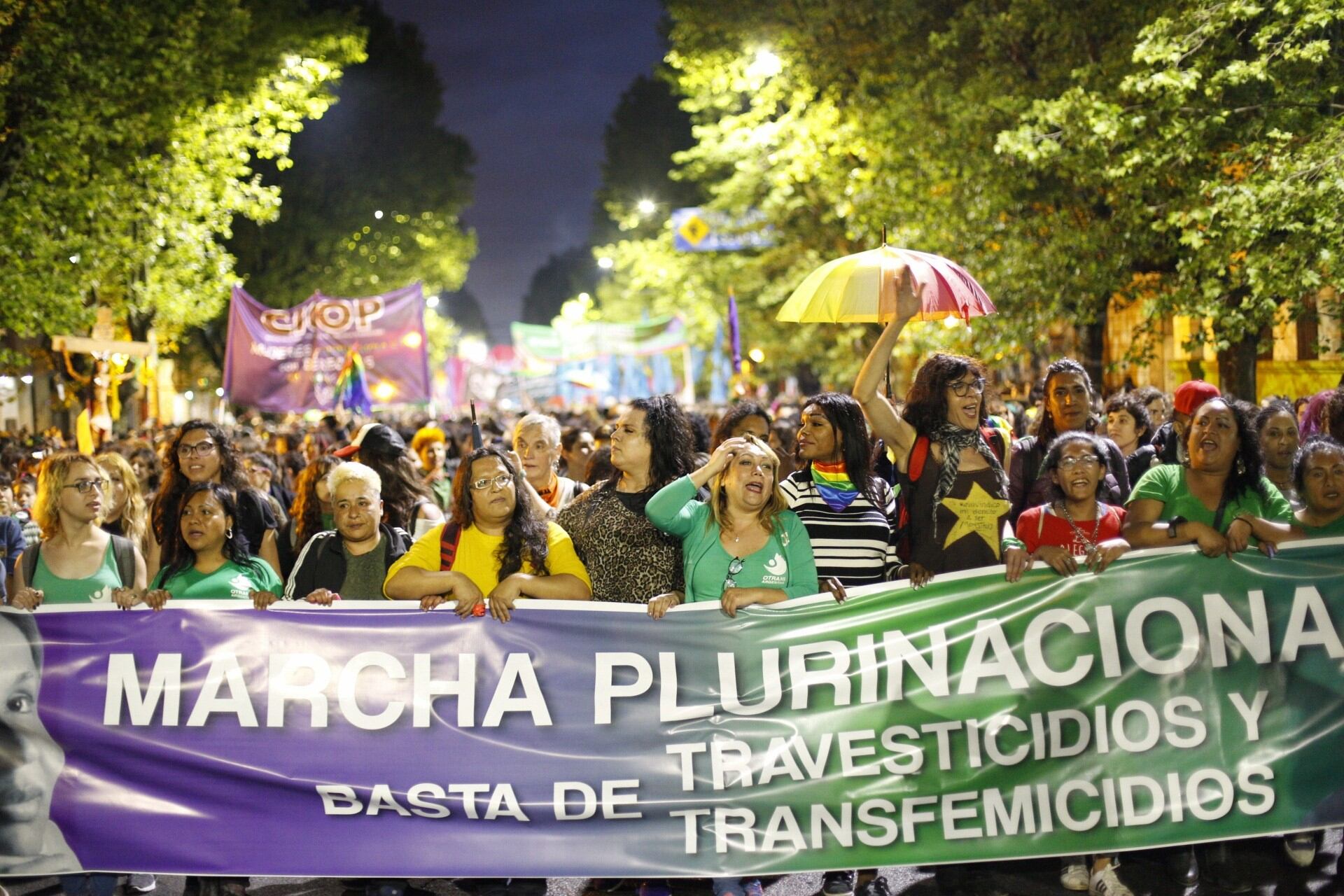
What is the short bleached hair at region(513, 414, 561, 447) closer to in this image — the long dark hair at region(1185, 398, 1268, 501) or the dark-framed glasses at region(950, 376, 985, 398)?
the dark-framed glasses at region(950, 376, 985, 398)

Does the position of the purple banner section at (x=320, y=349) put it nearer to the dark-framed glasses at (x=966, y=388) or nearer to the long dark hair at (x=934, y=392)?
the long dark hair at (x=934, y=392)

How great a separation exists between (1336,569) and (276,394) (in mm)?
14675

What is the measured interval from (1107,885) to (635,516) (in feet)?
7.92

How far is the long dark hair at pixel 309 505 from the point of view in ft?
23.6

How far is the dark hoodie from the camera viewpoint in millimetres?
5926

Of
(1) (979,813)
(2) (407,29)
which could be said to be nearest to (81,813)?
(1) (979,813)

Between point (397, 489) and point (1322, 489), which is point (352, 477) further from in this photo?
point (1322, 489)

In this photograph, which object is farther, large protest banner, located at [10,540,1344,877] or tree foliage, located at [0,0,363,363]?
tree foliage, located at [0,0,363,363]

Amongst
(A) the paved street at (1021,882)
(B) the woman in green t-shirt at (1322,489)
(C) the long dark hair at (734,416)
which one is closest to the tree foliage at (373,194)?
(C) the long dark hair at (734,416)

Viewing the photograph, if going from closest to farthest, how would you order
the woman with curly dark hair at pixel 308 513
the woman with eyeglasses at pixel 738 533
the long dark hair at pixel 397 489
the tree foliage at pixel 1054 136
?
the woman with eyeglasses at pixel 738 533
the woman with curly dark hair at pixel 308 513
the long dark hair at pixel 397 489
the tree foliage at pixel 1054 136

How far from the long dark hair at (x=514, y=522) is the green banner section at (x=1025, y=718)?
31.2 inches

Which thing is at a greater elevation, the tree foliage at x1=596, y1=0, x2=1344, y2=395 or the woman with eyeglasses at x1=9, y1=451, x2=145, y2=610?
the tree foliage at x1=596, y1=0, x2=1344, y2=395

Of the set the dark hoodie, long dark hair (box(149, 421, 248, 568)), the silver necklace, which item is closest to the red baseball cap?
the silver necklace

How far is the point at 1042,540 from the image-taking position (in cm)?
584
